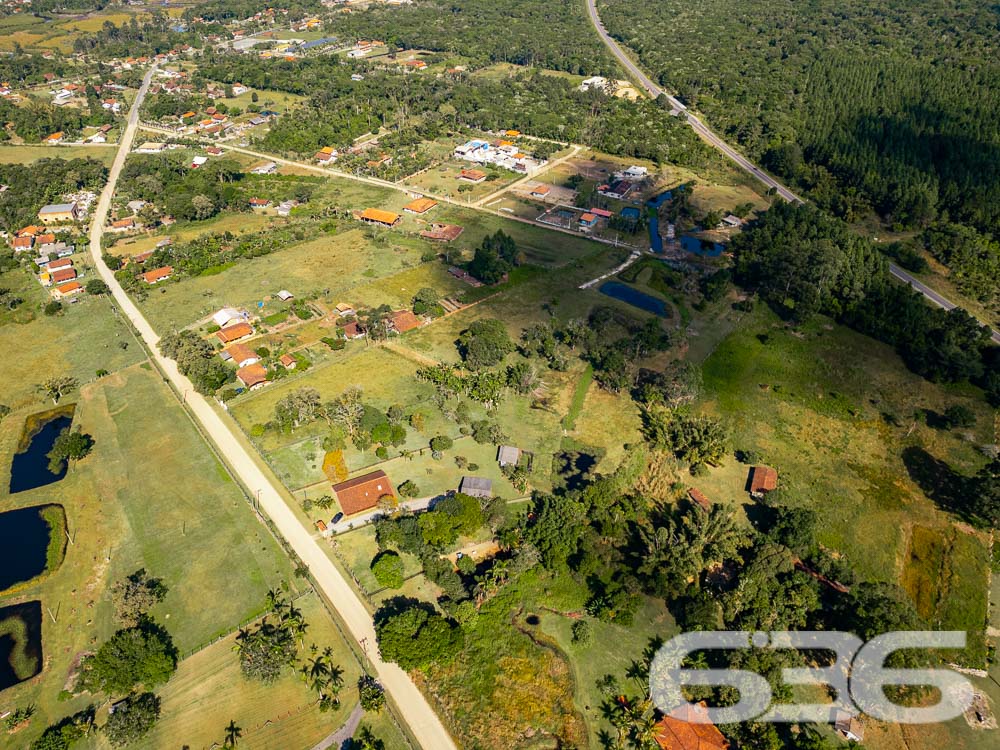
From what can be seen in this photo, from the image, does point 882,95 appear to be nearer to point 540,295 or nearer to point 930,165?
point 930,165

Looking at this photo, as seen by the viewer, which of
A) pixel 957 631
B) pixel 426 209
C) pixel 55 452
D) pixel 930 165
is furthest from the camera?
pixel 930 165

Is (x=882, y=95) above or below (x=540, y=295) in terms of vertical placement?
above

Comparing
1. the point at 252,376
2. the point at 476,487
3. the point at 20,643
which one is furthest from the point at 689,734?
the point at 252,376

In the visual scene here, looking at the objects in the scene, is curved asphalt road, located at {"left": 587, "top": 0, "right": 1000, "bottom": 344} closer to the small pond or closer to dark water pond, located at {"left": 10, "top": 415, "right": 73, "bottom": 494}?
the small pond

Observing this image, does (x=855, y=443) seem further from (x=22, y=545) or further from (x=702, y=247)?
(x=22, y=545)

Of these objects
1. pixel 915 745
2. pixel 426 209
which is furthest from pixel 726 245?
pixel 915 745
